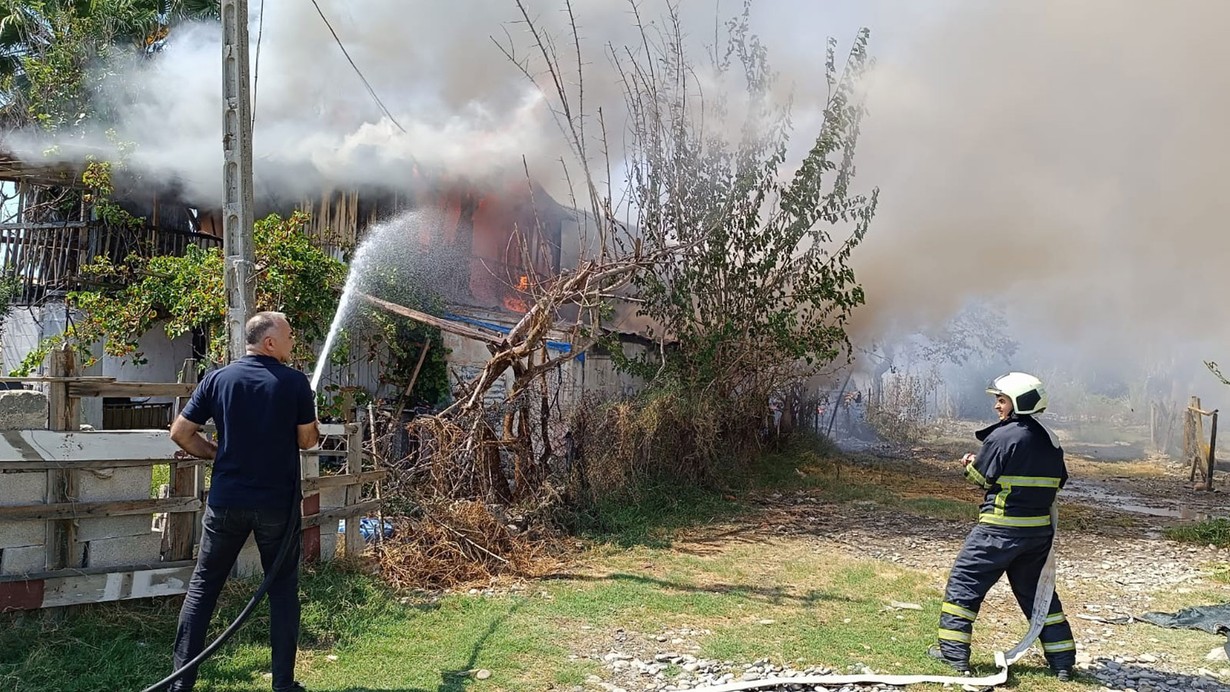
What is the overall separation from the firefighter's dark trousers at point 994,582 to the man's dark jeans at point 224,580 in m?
3.34

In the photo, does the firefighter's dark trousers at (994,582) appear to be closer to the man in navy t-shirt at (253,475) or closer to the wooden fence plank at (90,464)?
the man in navy t-shirt at (253,475)

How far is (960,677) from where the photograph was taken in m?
4.29

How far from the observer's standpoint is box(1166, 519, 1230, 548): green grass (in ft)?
27.6

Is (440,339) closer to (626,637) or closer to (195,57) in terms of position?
(195,57)

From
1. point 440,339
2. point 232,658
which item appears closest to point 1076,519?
point 440,339

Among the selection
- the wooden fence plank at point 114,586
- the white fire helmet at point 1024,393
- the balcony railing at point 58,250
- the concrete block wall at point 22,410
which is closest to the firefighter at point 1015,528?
the white fire helmet at point 1024,393

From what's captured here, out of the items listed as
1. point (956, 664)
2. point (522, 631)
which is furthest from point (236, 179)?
point (956, 664)

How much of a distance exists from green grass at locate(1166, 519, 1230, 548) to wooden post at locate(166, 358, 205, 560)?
30.4 ft

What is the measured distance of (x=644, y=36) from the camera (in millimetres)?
10344

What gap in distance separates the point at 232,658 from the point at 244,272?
217 cm

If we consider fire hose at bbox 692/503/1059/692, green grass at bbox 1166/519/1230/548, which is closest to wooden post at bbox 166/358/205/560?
fire hose at bbox 692/503/1059/692

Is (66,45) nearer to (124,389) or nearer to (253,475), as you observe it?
(124,389)

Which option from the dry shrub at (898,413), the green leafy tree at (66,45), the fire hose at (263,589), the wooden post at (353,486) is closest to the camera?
the fire hose at (263,589)

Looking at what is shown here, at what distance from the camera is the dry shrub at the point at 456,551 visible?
19.3ft
